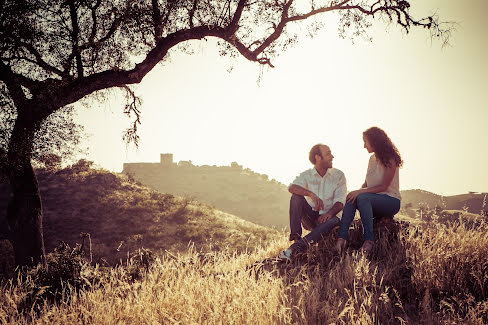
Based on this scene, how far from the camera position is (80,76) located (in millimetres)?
9164

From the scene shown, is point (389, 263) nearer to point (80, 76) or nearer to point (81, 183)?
A: point (80, 76)

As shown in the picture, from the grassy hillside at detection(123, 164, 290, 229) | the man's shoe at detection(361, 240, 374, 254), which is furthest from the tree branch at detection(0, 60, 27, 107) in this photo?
the grassy hillside at detection(123, 164, 290, 229)

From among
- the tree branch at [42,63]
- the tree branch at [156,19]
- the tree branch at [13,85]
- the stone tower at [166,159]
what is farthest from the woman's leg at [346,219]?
the stone tower at [166,159]

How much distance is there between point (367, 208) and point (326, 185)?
3.68 feet

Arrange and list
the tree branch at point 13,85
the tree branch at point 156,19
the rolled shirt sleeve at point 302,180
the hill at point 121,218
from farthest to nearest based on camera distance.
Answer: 1. the hill at point 121,218
2. the tree branch at point 156,19
3. the tree branch at point 13,85
4. the rolled shirt sleeve at point 302,180

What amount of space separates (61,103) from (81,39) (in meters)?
2.26

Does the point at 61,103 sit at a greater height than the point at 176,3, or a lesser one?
lesser

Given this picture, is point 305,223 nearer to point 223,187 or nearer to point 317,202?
point 317,202

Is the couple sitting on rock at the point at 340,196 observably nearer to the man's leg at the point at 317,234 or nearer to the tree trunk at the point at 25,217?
the man's leg at the point at 317,234

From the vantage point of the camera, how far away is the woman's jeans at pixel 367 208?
5383 mm

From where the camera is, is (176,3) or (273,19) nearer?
(176,3)

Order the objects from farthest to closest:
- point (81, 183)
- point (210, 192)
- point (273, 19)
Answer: point (210, 192) < point (81, 183) < point (273, 19)

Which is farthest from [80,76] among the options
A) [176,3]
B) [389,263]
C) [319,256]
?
[389,263]

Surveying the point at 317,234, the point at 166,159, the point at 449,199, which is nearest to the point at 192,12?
the point at 317,234
